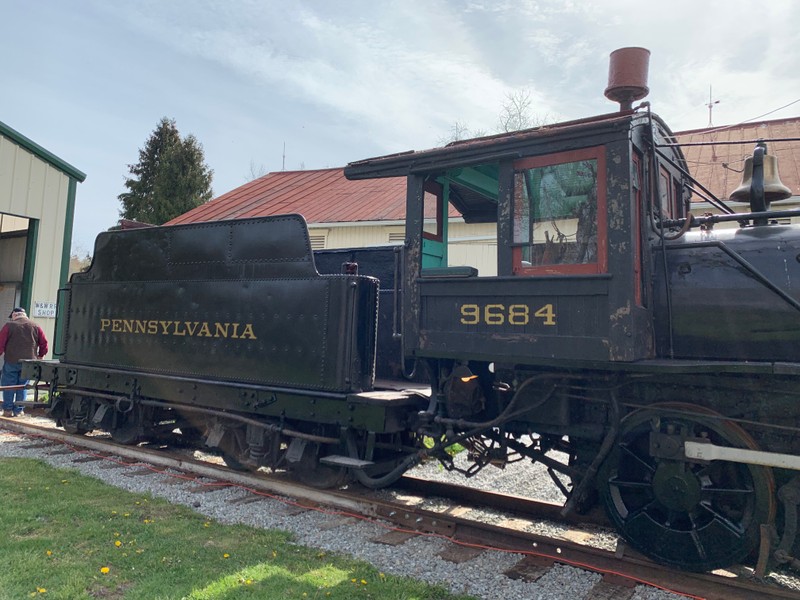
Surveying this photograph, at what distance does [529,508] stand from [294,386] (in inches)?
90.6

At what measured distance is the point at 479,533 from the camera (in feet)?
15.2

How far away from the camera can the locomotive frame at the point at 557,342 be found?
3.93 meters

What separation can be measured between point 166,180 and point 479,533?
83.4 feet

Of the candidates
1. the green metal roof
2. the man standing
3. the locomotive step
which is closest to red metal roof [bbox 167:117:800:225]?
the green metal roof

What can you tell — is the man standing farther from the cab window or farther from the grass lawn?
the cab window

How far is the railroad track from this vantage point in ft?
12.5

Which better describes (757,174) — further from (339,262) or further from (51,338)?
(51,338)

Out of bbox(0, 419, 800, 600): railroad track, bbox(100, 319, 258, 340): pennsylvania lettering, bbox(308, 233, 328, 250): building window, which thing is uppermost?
bbox(308, 233, 328, 250): building window

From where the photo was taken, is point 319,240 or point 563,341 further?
point 319,240

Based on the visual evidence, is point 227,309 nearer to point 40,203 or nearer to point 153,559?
point 153,559

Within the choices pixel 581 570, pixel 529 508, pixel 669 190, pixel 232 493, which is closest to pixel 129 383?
pixel 232 493

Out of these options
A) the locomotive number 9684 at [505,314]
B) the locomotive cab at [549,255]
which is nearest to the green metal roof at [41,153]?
the locomotive cab at [549,255]

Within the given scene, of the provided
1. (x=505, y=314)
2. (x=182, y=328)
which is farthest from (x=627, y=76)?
(x=182, y=328)

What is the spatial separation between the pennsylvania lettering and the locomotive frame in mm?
29
